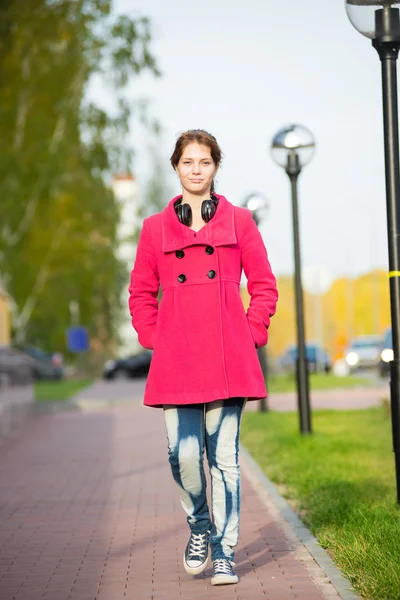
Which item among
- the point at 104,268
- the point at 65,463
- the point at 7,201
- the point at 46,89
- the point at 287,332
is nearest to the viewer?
the point at 65,463

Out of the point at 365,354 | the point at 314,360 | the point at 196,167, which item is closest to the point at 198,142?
the point at 196,167

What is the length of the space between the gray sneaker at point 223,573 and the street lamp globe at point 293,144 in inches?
346

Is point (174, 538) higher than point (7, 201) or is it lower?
lower

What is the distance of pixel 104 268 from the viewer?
128ft

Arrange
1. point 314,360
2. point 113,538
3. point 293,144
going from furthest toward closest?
point 314,360 → point 293,144 → point 113,538

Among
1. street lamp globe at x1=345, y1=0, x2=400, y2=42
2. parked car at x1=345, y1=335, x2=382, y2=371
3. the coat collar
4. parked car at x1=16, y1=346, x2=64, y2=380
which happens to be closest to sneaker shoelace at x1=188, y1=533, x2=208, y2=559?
the coat collar

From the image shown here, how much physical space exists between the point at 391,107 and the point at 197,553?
3.16 metres

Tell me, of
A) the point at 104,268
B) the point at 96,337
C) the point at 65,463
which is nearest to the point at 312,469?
the point at 65,463

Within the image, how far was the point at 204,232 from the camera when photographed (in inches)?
230

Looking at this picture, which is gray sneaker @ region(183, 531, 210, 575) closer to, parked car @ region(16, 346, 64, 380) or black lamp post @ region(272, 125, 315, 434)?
black lamp post @ region(272, 125, 315, 434)

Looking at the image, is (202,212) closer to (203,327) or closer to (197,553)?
(203,327)

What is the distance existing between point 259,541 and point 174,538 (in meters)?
0.57

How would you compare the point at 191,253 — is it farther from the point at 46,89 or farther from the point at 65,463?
the point at 46,89

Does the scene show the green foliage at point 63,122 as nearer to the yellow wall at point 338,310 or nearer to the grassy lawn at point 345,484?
the grassy lawn at point 345,484
